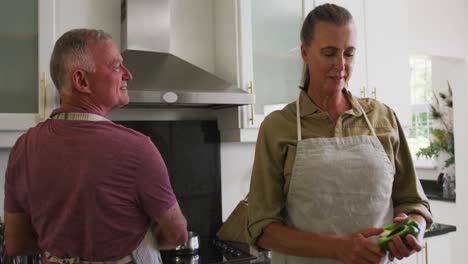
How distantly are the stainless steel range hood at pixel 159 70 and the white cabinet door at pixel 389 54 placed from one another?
92 centimetres

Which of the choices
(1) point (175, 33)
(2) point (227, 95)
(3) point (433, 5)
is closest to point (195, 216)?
(2) point (227, 95)

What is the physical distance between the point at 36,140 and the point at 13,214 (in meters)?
0.23

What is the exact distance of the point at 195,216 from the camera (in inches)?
88.3

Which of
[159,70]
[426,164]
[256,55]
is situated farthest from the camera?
[426,164]

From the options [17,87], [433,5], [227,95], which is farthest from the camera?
[433,5]

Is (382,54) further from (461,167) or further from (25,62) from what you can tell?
(25,62)

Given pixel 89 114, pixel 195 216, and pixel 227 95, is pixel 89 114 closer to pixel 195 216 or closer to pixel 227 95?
pixel 227 95

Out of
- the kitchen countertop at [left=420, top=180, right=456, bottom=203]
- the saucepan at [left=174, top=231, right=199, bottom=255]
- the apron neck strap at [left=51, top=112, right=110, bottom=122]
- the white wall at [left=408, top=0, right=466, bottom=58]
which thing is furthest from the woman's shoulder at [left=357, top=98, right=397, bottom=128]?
the kitchen countertop at [left=420, top=180, right=456, bottom=203]

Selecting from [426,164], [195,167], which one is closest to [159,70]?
[195,167]

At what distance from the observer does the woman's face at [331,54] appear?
3.21 feet

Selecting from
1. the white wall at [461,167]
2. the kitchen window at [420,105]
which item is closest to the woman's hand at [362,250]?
the white wall at [461,167]

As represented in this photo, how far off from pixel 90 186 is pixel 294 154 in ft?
1.53

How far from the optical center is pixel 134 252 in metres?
0.96

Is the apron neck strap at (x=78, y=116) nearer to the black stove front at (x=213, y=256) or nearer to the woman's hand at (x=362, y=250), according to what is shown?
the woman's hand at (x=362, y=250)
